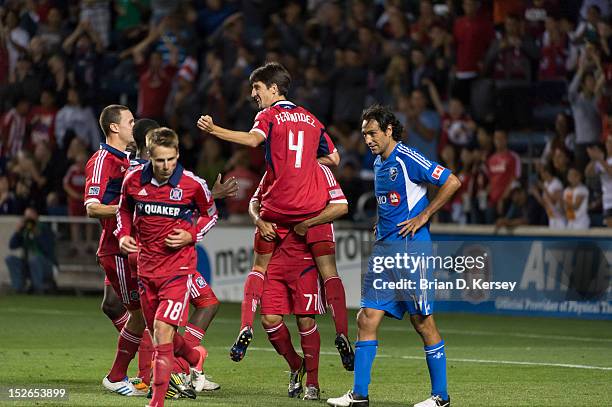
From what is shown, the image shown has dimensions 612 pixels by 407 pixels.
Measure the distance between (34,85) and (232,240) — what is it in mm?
6496

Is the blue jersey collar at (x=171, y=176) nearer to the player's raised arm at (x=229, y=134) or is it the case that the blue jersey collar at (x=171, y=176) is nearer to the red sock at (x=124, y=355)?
the player's raised arm at (x=229, y=134)

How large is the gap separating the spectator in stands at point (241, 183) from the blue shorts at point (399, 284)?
1089 cm

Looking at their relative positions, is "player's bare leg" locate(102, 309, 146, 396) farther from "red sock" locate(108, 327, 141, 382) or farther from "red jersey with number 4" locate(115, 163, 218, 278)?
"red jersey with number 4" locate(115, 163, 218, 278)

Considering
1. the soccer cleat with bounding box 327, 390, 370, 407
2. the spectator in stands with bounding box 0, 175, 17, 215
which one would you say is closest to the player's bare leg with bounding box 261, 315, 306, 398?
the soccer cleat with bounding box 327, 390, 370, 407

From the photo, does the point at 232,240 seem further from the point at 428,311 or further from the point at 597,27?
the point at 428,311

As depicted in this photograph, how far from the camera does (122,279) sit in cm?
1044

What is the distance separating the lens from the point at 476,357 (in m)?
13.4

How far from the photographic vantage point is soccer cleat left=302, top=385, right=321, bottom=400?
10.0 metres

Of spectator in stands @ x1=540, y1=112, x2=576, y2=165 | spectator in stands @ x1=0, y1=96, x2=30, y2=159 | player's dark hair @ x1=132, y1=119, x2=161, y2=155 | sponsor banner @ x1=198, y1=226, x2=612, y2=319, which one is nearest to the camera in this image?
player's dark hair @ x1=132, y1=119, x2=161, y2=155

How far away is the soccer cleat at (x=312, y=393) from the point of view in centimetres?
1000

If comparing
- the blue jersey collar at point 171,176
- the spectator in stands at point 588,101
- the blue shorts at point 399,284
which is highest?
the spectator in stands at point 588,101

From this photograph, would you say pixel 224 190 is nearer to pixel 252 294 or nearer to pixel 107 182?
pixel 252 294

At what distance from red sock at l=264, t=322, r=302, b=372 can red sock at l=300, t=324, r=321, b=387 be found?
15 cm

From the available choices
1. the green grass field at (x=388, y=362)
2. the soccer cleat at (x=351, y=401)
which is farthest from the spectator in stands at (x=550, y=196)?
the soccer cleat at (x=351, y=401)
